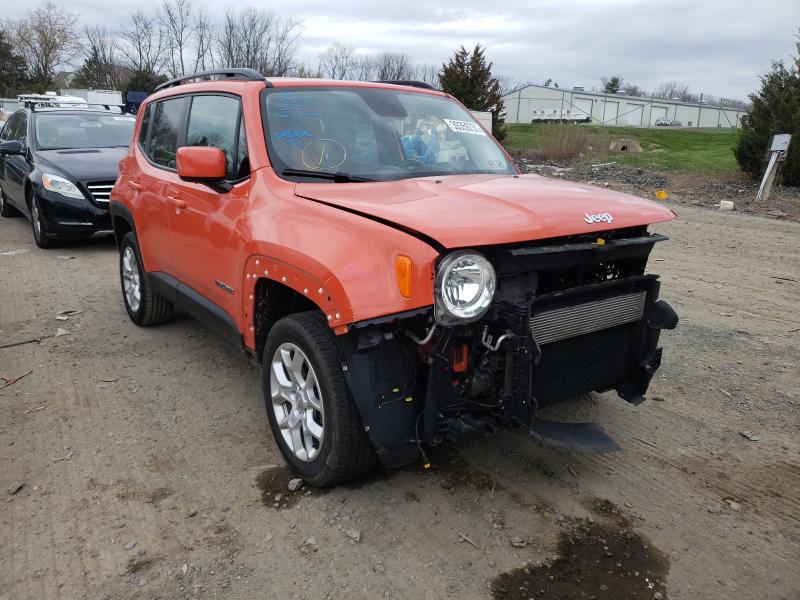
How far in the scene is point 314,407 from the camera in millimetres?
3018

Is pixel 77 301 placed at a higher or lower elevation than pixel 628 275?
lower

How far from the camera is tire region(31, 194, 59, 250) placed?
8422 mm

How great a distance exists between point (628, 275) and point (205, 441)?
8.36 ft

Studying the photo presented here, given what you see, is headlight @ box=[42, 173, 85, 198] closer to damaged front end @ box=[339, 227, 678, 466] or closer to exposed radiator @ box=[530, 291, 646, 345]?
damaged front end @ box=[339, 227, 678, 466]

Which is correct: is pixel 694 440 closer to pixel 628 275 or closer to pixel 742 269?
pixel 628 275

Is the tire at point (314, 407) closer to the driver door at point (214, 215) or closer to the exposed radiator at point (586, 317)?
the driver door at point (214, 215)

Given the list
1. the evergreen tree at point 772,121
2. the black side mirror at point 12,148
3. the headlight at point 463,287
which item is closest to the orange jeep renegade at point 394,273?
the headlight at point 463,287

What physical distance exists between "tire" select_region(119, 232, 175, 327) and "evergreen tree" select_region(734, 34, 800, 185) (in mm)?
14969

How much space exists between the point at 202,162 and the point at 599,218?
2.09m

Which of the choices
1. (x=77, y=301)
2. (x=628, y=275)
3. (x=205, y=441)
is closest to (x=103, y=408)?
(x=205, y=441)

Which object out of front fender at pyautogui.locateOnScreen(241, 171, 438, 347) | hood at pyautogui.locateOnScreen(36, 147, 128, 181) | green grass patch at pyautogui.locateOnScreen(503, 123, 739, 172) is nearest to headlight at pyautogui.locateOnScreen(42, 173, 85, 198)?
hood at pyautogui.locateOnScreen(36, 147, 128, 181)

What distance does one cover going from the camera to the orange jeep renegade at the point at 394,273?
8.43 feet

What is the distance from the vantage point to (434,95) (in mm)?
4473

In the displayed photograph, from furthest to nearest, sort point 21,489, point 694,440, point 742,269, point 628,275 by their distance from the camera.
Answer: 1. point 742,269
2. point 694,440
3. point 628,275
4. point 21,489
